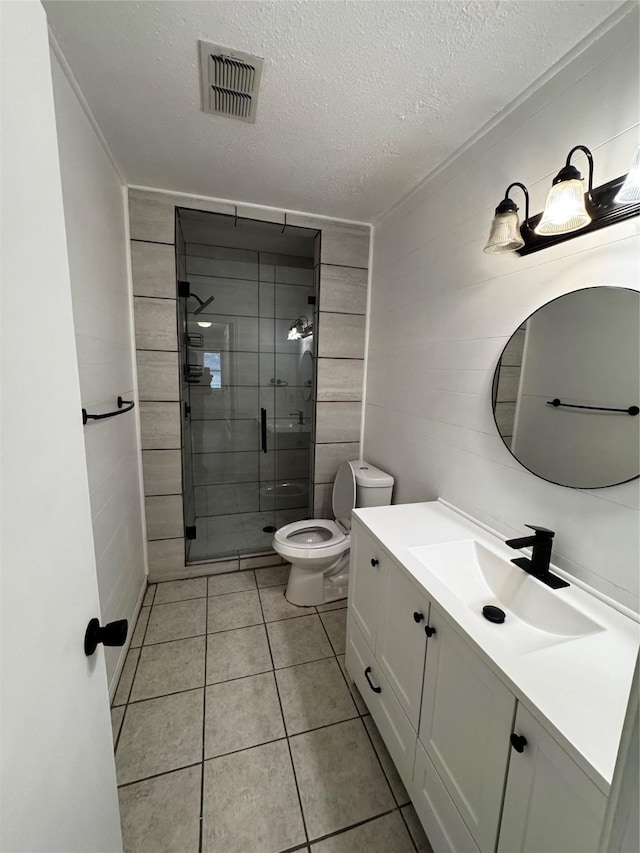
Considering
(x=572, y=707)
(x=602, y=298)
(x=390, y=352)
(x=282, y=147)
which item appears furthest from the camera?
(x=390, y=352)

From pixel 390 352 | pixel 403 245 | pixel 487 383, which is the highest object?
pixel 403 245

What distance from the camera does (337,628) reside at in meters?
1.92

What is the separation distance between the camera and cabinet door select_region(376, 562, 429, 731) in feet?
3.42

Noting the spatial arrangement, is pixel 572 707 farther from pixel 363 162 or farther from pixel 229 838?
pixel 363 162

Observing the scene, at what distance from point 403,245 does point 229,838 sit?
8.39ft

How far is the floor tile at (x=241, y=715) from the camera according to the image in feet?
4.34

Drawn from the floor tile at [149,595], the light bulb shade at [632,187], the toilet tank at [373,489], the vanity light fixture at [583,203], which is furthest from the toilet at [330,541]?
the light bulb shade at [632,187]

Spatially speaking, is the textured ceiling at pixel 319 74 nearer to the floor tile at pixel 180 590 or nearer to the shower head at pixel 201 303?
the shower head at pixel 201 303

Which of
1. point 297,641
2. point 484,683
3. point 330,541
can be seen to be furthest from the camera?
point 330,541

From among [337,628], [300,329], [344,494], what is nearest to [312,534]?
[344,494]

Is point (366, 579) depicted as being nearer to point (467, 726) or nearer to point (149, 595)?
point (467, 726)

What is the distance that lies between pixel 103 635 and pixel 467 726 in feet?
2.85

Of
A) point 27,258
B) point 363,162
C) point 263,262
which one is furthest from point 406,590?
point 263,262

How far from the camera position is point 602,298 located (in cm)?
95
